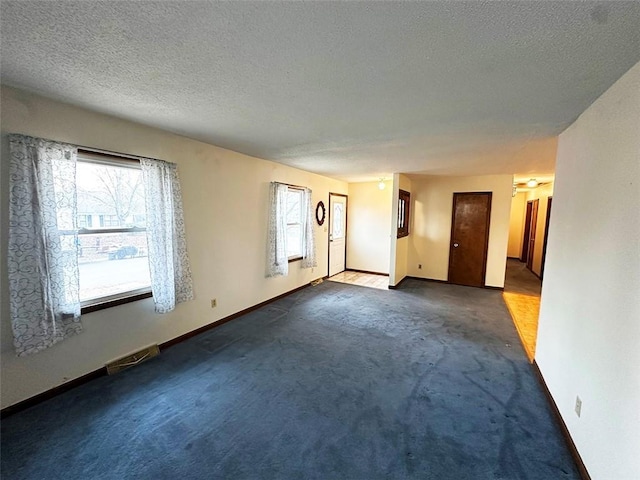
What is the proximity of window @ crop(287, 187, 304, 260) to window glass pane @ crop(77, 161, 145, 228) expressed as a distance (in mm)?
2681

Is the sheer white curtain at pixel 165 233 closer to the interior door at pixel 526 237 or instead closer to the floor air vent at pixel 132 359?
the floor air vent at pixel 132 359

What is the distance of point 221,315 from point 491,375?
3.27m

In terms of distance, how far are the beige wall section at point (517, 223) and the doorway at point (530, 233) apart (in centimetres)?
18

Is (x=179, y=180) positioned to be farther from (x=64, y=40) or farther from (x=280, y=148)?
(x=64, y=40)

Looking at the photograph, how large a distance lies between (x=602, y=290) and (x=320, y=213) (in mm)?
4791

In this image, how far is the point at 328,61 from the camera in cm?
151

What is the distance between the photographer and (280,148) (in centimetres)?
358

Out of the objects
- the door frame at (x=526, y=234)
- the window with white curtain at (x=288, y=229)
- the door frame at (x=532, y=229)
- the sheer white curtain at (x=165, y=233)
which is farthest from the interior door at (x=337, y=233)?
the door frame at (x=526, y=234)

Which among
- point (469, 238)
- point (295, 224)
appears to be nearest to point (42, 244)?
point (295, 224)

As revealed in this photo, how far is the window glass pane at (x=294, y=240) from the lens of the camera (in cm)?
532

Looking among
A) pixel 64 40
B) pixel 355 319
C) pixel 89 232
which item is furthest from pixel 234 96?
pixel 355 319

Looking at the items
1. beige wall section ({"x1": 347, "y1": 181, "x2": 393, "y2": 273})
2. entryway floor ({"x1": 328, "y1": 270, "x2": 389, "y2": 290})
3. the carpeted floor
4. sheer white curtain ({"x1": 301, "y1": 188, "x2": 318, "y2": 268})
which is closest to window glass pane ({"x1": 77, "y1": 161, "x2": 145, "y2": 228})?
the carpeted floor

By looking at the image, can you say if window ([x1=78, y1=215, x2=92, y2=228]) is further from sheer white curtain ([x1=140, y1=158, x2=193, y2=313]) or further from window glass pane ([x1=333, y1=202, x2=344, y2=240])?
window glass pane ([x1=333, y1=202, x2=344, y2=240])

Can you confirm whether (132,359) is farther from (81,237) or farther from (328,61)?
(328,61)
